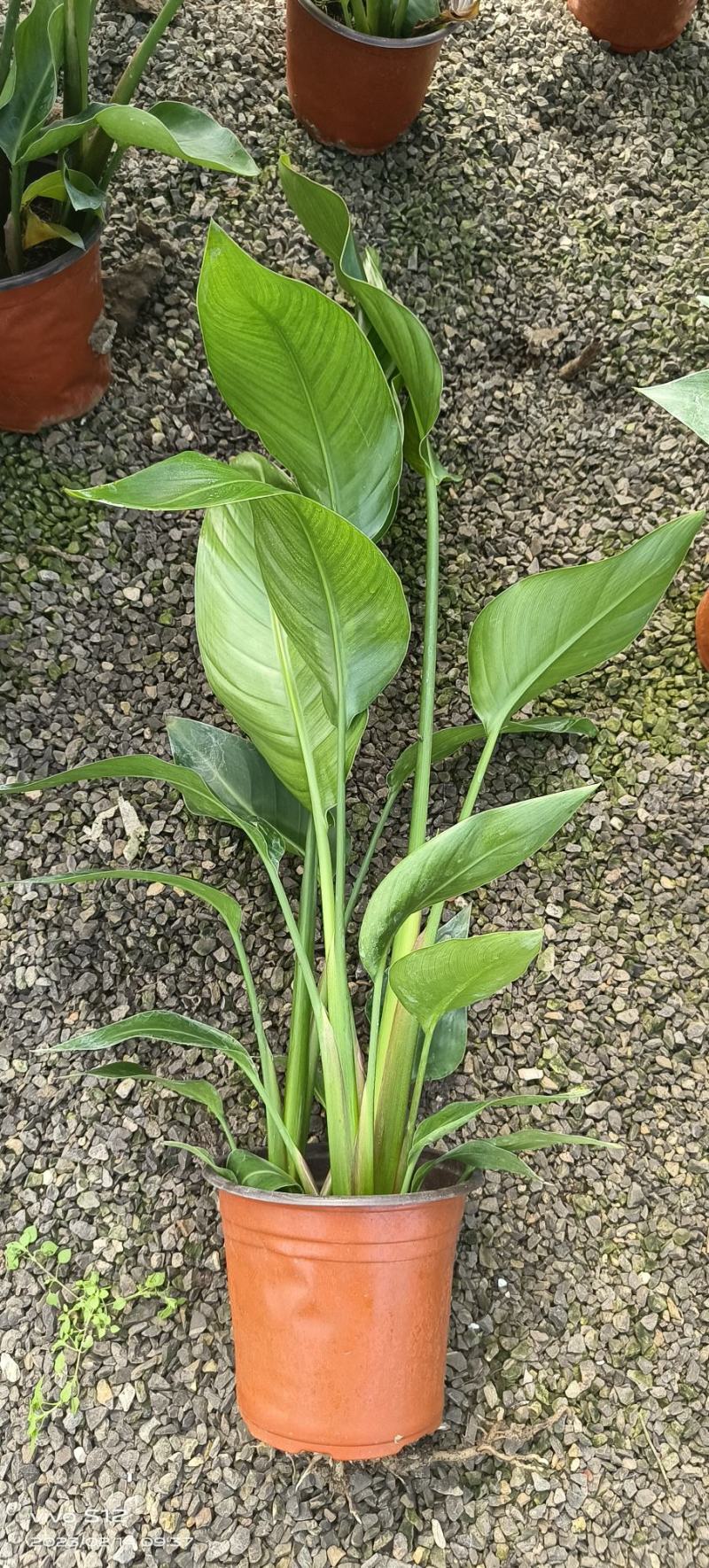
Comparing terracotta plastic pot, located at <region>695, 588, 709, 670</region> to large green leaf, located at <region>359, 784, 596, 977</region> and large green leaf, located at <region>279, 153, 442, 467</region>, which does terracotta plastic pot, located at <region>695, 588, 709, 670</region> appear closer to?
large green leaf, located at <region>279, 153, 442, 467</region>

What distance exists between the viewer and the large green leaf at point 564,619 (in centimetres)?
100

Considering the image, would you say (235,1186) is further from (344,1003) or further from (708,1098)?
(708,1098)

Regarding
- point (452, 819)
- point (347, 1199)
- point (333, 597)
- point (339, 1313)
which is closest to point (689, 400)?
point (333, 597)

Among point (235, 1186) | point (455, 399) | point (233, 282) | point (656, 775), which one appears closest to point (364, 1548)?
point (235, 1186)

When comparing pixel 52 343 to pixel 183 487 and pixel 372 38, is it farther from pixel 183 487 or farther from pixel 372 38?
pixel 183 487

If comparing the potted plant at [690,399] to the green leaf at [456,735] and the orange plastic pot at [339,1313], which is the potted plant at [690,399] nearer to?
the green leaf at [456,735]

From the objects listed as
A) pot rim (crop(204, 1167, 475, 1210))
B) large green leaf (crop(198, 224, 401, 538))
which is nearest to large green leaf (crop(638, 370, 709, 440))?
large green leaf (crop(198, 224, 401, 538))

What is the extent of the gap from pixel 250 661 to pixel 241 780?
0.13 m

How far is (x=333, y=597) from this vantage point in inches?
34.7

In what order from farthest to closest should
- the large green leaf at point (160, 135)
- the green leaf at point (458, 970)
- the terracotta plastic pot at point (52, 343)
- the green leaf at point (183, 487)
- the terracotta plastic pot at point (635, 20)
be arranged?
1. the terracotta plastic pot at point (635, 20)
2. the terracotta plastic pot at point (52, 343)
3. the large green leaf at point (160, 135)
4. the green leaf at point (458, 970)
5. the green leaf at point (183, 487)

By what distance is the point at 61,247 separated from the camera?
129 centimetres

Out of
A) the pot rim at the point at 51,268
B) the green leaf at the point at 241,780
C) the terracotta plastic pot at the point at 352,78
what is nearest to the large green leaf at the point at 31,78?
the pot rim at the point at 51,268

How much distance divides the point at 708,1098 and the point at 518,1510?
447mm

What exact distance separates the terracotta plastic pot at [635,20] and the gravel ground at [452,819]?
1.1 inches
